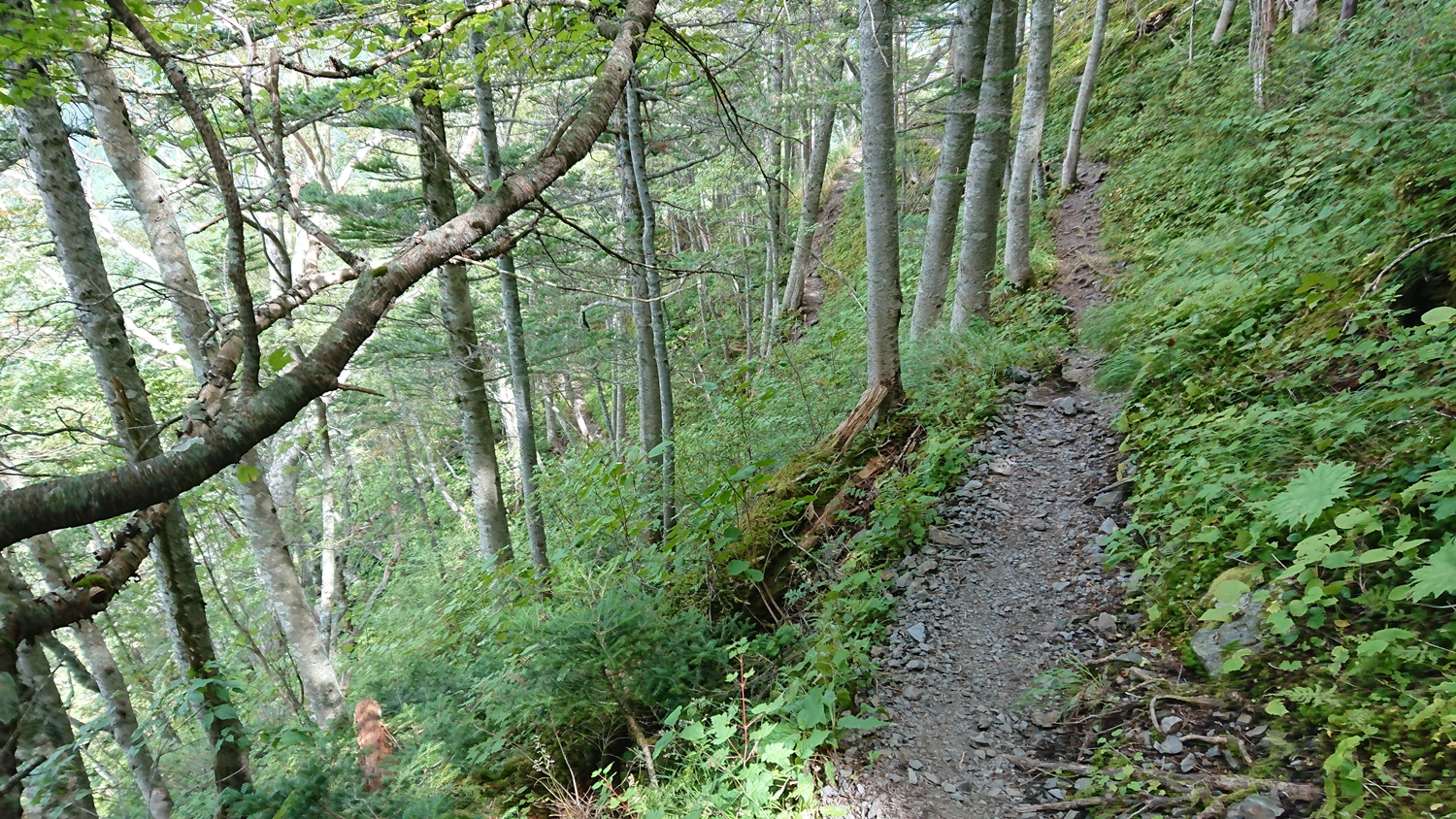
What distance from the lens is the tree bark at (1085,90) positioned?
1151 cm

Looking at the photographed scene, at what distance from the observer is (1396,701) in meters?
2.43

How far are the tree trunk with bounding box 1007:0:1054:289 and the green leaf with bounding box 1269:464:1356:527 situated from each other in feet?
→ 24.0

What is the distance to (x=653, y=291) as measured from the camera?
7.23m

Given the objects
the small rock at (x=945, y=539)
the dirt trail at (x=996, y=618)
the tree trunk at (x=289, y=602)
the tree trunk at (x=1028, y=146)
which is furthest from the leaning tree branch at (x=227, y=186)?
the tree trunk at (x=1028, y=146)

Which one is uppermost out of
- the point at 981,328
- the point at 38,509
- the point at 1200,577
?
the point at 38,509

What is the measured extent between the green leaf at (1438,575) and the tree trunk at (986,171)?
600 cm

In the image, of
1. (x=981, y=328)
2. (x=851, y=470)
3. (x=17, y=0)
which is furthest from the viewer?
(x=981, y=328)

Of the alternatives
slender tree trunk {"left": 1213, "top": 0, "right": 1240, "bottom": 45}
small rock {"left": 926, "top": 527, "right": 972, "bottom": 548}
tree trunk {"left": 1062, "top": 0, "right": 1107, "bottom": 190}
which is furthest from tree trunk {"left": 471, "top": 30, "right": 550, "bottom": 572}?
slender tree trunk {"left": 1213, "top": 0, "right": 1240, "bottom": 45}

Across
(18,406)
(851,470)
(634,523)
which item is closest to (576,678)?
(634,523)

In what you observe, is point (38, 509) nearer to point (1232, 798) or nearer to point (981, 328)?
point (1232, 798)

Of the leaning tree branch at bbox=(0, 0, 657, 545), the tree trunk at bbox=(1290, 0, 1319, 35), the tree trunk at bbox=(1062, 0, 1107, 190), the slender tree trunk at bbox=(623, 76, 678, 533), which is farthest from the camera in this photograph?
the tree trunk at bbox=(1062, 0, 1107, 190)

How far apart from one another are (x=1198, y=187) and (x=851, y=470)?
7.84 m

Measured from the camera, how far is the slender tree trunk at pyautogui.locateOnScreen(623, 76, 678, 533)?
21.2 ft

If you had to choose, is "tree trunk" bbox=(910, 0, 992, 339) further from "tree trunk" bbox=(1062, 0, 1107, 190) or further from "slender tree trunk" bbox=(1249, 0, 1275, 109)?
"tree trunk" bbox=(1062, 0, 1107, 190)
